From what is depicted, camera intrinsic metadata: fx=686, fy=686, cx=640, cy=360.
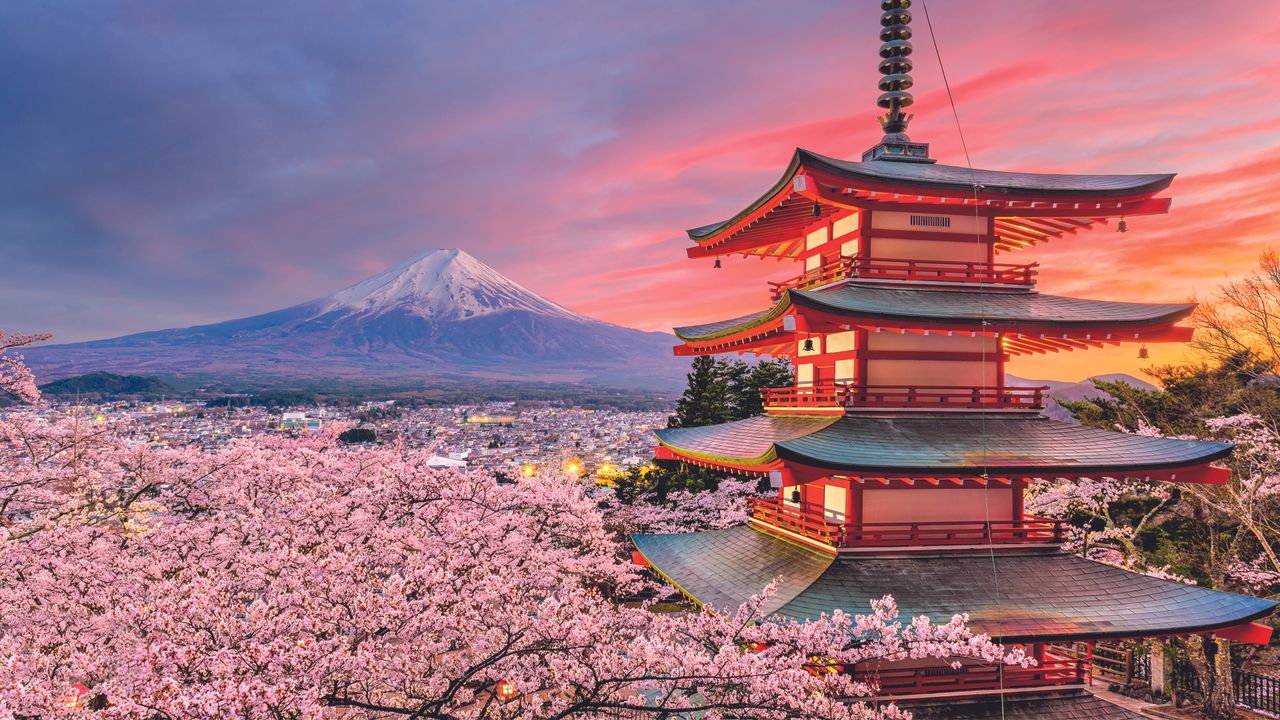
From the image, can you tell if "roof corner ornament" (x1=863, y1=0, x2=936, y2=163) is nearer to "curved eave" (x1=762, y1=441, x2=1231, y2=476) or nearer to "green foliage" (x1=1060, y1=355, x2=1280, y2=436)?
"curved eave" (x1=762, y1=441, x2=1231, y2=476)

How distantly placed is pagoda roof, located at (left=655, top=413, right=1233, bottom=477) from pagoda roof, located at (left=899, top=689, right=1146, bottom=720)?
350 cm

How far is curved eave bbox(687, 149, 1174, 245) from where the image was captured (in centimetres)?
1141

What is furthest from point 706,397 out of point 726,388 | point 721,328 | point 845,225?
point 845,225

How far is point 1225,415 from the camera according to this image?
927 inches

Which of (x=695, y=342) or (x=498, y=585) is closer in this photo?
(x=498, y=585)

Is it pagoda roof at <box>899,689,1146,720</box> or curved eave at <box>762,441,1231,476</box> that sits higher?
curved eave at <box>762,441,1231,476</box>

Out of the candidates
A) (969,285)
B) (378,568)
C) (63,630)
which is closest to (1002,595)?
(969,285)

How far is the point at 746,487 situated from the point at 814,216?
51.1 ft

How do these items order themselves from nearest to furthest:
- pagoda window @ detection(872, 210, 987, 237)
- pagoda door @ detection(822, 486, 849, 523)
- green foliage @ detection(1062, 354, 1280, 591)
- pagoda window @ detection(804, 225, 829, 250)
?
pagoda door @ detection(822, 486, 849, 523)
pagoda window @ detection(872, 210, 987, 237)
pagoda window @ detection(804, 225, 829, 250)
green foliage @ detection(1062, 354, 1280, 591)

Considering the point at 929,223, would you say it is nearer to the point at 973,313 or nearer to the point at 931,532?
the point at 973,313

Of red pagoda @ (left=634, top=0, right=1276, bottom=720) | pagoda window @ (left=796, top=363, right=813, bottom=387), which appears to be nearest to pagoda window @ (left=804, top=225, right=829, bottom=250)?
red pagoda @ (left=634, top=0, right=1276, bottom=720)

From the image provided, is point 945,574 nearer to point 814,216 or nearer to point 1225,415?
point 814,216

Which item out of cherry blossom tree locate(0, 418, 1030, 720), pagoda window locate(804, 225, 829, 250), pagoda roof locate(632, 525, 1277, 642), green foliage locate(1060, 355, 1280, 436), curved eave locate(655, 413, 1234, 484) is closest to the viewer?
cherry blossom tree locate(0, 418, 1030, 720)

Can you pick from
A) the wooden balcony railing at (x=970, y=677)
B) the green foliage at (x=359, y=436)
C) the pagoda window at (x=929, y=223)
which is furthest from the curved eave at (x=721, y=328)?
the green foliage at (x=359, y=436)
